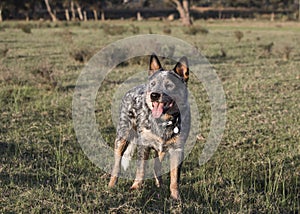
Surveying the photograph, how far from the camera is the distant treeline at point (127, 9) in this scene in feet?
195

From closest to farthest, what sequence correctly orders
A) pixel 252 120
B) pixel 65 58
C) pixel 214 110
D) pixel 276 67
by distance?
1. pixel 252 120
2. pixel 214 110
3. pixel 276 67
4. pixel 65 58

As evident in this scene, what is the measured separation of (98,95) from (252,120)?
4.06 m

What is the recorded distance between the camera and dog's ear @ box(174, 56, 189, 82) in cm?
481

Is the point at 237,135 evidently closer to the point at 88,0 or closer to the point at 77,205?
the point at 77,205

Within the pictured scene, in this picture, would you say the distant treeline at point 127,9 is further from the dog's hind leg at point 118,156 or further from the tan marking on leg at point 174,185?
the tan marking on leg at point 174,185

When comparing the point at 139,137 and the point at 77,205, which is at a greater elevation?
the point at 139,137

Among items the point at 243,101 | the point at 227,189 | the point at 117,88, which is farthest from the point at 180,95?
the point at 117,88

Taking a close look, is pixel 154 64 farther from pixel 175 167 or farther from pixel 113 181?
pixel 113 181

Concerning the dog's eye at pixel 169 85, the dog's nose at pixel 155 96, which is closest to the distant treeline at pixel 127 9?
the dog's eye at pixel 169 85

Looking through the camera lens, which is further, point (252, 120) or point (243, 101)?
point (243, 101)

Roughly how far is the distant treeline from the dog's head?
173 ft

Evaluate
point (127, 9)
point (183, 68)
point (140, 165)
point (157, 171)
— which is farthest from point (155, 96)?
point (127, 9)

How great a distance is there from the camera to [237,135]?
7777 mm

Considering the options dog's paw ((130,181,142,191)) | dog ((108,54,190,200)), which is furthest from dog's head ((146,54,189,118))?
dog's paw ((130,181,142,191))
